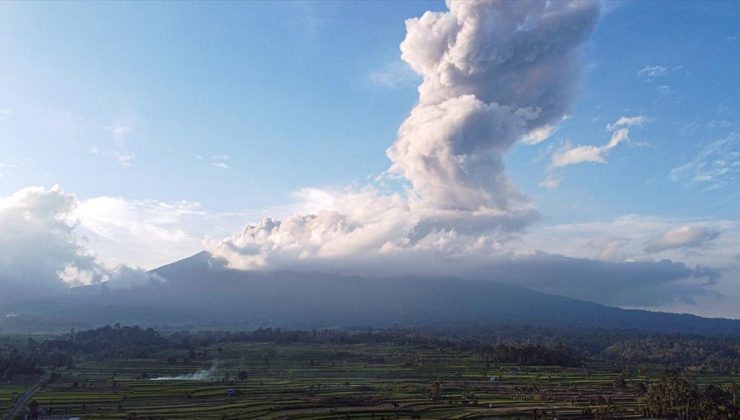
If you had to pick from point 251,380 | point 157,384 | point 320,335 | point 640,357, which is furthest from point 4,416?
point 640,357

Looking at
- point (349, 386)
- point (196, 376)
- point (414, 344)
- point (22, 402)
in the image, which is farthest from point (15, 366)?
point (414, 344)

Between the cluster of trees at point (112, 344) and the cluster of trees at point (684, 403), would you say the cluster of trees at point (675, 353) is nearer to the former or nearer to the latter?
the cluster of trees at point (684, 403)

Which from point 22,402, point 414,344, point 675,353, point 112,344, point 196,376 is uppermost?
Answer: point 112,344

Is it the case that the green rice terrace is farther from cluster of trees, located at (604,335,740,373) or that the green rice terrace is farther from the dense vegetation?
cluster of trees, located at (604,335,740,373)

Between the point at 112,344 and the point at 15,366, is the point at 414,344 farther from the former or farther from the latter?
the point at 15,366

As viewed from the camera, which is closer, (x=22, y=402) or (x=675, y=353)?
(x=22, y=402)

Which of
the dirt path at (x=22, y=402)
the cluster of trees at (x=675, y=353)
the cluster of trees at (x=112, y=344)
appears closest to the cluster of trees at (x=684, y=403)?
the cluster of trees at (x=675, y=353)

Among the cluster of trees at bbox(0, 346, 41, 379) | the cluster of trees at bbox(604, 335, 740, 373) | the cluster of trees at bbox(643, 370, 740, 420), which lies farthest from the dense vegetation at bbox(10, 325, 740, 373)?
the cluster of trees at bbox(643, 370, 740, 420)
